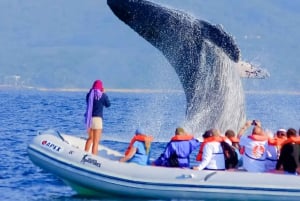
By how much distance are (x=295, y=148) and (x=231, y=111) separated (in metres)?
5.61

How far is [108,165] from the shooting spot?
1405 centimetres

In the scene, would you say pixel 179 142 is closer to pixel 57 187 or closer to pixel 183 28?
pixel 57 187

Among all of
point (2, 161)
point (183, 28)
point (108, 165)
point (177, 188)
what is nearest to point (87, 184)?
point (108, 165)

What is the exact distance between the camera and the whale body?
17500mm

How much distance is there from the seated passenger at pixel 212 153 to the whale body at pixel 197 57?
318cm

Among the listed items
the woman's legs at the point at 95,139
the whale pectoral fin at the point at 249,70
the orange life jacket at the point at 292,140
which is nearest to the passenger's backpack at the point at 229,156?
the orange life jacket at the point at 292,140

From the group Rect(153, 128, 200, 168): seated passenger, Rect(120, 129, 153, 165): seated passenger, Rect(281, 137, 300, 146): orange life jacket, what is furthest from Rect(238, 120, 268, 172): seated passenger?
Rect(120, 129, 153, 165): seated passenger

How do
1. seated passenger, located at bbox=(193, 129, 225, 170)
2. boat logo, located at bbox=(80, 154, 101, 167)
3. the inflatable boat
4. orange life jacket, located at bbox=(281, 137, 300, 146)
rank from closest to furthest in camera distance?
1. the inflatable boat
2. orange life jacket, located at bbox=(281, 137, 300, 146)
3. seated passenger, located at bbox=(193, 129, 225, 170)
4. boat logo, located at bbox=(80, 154, 101, 167)

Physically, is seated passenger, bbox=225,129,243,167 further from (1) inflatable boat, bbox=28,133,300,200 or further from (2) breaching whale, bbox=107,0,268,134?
(2) breaching whale, bbox=107,0,268,134

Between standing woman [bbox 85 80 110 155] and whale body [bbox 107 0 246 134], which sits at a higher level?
whale body [bbox 107 0 246 134]

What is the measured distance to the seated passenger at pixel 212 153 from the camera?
45.2 feet

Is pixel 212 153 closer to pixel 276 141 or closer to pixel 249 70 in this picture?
pixel 276 141

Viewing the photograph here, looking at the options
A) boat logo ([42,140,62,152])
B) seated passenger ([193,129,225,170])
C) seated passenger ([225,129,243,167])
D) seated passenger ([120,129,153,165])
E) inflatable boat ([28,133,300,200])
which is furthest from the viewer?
boat logo ([42,140,62,152])

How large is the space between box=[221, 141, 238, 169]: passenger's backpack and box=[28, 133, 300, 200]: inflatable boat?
22.4 inches
